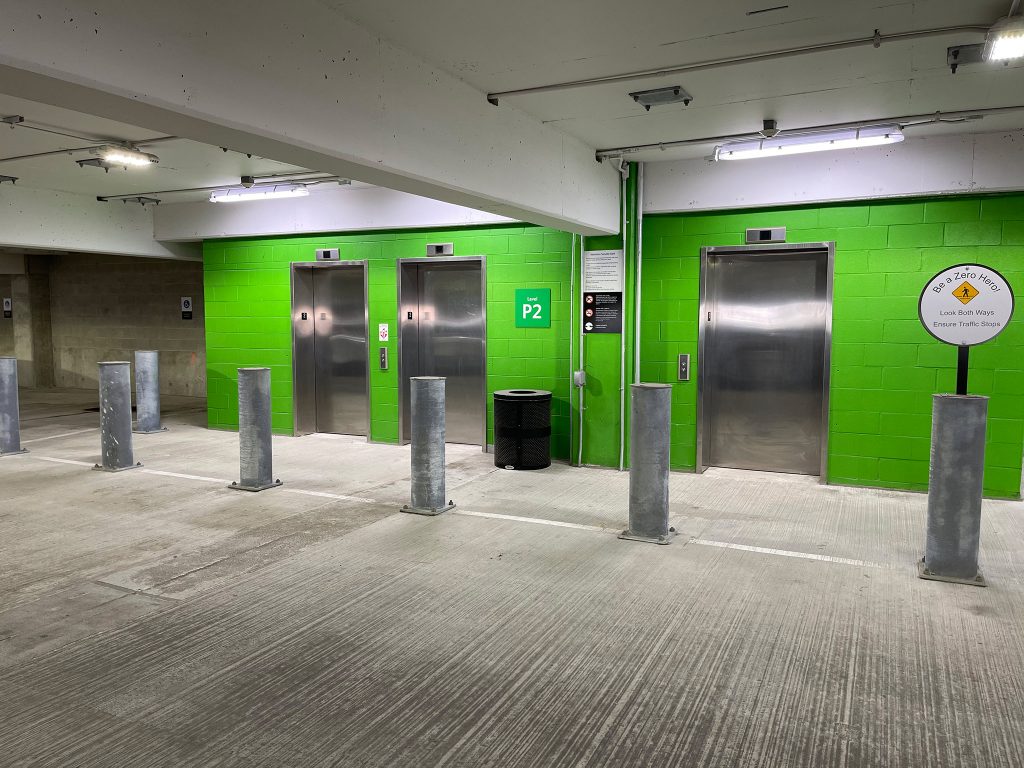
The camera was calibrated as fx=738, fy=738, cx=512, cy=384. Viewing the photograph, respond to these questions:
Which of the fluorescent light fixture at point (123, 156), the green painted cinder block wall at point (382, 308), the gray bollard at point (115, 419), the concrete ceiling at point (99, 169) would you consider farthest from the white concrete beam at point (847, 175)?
the gray bollard at point (115, 419)

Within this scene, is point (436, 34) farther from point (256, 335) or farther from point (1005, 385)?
point (256, 335)

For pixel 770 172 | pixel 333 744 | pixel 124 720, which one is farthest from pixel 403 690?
pixel 770 172

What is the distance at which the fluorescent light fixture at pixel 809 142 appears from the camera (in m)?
5.66

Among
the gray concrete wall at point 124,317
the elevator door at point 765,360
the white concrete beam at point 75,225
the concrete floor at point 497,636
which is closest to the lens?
the concrete floor at point 497,636

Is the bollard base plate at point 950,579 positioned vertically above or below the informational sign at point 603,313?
below

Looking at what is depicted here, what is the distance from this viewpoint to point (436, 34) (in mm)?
3941

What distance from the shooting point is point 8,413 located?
7.96m

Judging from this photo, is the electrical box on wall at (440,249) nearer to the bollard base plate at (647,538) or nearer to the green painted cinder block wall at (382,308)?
the green painted cinder block wall at (382,308)

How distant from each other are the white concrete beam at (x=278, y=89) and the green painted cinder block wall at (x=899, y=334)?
9.90 ft

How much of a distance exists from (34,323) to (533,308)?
38.7ft

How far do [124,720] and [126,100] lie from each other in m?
2.37

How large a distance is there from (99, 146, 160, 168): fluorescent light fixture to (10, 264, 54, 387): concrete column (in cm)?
1014

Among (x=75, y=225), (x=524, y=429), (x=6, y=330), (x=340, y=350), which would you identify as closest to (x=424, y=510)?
(x=524, y=429)

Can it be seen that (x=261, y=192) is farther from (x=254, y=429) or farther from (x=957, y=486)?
(x=957, y=486)
